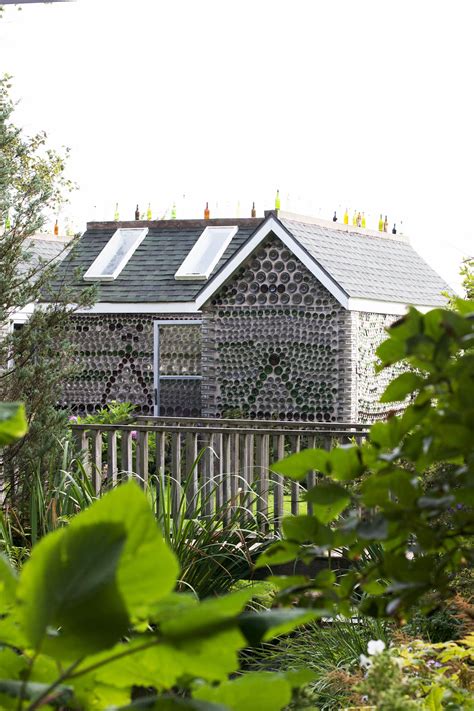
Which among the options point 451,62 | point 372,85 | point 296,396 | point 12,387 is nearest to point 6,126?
point 12,387

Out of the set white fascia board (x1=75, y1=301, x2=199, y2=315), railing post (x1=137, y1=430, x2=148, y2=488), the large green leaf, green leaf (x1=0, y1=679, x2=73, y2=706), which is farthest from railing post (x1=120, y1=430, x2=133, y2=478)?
white fascia board (x1=75, y1=301, x2=199, y2=315)

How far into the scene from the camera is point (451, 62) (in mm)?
25547

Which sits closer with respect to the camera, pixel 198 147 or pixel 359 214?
pixel 359 214

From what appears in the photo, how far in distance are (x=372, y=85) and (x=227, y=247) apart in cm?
853

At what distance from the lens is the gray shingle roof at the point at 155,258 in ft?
77.7

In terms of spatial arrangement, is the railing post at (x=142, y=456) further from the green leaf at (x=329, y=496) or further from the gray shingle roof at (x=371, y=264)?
the gray shingle roof at (x=371, y=264)

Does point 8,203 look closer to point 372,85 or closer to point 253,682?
point 253,682

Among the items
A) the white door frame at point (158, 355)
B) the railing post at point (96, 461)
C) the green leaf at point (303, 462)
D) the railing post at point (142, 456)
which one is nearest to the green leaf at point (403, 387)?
the green leaf at point (303, 462)

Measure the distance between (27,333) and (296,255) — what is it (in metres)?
14.7

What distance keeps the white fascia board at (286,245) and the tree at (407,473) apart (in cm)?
1953

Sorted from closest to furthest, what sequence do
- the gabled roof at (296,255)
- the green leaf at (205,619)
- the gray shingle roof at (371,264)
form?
the green leaf at (205,619) < the gabled roof at (296,255) < the gray shingle roof at (371,264)

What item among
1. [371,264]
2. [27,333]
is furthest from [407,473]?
[371,264]

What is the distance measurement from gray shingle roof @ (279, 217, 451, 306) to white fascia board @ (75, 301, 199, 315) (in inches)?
116

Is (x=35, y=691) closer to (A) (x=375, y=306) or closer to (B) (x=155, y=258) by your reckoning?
(A) (x=375, y=306)
